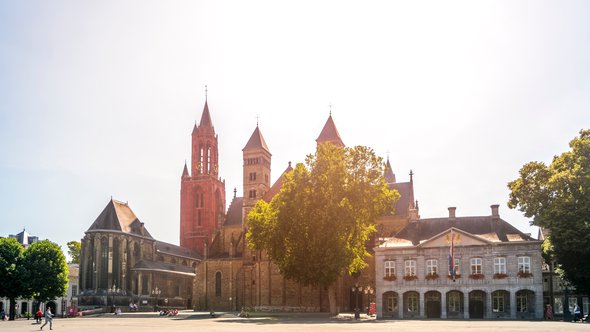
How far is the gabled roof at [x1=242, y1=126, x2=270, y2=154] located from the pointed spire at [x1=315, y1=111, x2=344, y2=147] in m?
8.08

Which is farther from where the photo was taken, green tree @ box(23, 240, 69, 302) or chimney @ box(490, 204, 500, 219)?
green tree @ box(23, 240, 69, 302)

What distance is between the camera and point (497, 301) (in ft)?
180

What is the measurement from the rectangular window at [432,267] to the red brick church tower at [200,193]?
213 feet

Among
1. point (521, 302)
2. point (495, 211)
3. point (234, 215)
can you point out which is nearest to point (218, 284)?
point (234, 215)

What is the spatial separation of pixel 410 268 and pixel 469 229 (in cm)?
700

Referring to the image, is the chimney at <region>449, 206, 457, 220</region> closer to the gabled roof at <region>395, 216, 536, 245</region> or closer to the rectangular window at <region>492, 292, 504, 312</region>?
the gabled roof at <region>395, 216, 536, 245</region>

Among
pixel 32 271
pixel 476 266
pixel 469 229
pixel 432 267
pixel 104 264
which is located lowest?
pixel 32 271

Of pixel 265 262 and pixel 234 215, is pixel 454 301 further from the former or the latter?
pixel 234 215

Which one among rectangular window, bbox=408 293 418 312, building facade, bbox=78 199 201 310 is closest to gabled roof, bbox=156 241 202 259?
building facade, bbox=78 199 201 310

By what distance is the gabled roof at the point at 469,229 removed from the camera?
5581 cm

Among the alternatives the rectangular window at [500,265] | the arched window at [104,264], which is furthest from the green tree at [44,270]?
the rectangular window at [500,265]

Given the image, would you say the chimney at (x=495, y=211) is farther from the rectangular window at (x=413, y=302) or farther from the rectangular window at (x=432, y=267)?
the rectangular window at (x=413, y=302)

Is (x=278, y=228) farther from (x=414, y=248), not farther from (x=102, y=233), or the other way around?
(x=102, y=233)

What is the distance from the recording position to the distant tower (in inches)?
3408
